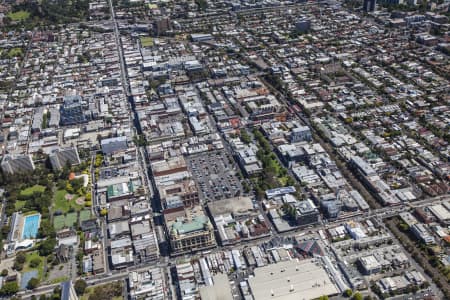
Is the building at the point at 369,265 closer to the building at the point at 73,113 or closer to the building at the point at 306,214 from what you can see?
the building at the point at 306,214

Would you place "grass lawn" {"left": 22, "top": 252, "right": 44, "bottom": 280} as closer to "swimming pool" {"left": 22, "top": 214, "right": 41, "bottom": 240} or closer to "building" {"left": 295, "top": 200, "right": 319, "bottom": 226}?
"swimming pool" {"left": 22, "top": 214, "right": 41, "bottom": 240}

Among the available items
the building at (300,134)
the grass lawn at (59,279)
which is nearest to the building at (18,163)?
the grass lawn at (59,279)

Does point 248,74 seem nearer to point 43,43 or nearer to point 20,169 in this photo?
point 20,169

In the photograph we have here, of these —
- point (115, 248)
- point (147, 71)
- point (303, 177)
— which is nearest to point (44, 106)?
point (147, 71)

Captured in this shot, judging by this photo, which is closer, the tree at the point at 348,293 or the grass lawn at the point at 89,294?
the tree at the point at 348,293

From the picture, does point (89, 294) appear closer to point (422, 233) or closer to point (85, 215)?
point (85, 215)

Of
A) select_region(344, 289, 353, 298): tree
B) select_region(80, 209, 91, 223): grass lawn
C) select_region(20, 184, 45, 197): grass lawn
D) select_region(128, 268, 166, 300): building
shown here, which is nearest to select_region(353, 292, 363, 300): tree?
select_region(344, 289, 353, 298): tree

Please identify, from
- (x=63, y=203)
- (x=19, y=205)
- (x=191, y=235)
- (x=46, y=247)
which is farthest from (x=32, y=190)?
(x=191, y=235)

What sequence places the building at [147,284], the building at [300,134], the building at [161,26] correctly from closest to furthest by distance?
the building at [147,284], the building at [300,134], the building at [161,26]
